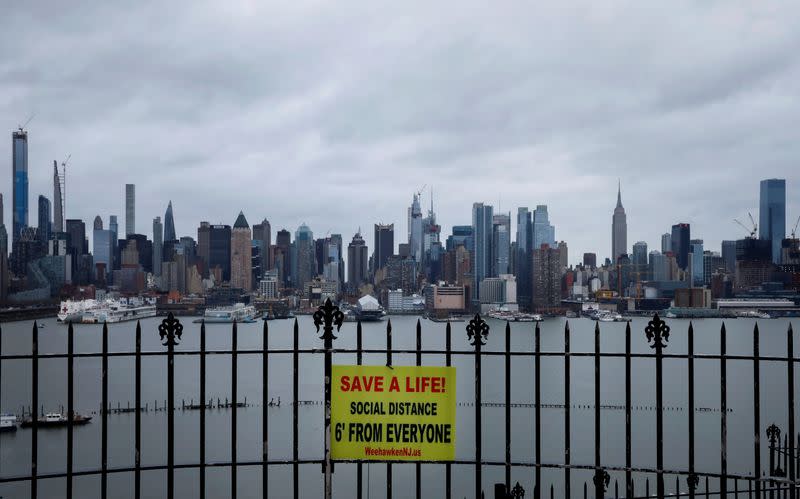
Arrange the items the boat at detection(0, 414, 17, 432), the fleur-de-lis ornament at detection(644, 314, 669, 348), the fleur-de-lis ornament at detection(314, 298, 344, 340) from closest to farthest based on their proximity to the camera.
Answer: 1. the fleur-de-lis ornament at detection(644, 314, 669, 348)
2. the fleur-de-lis ornament at detection(314, 298, 344, 340)
3. the boat at detection(0, 414, 17, 432)

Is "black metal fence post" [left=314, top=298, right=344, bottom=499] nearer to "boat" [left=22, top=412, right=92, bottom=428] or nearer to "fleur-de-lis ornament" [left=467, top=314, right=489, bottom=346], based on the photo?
"fleur-de-lis ornament" [left=467, top=314, right=489, bottom=346]

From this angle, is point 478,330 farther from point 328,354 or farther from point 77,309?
point 77,309

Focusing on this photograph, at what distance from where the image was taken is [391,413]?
305 inches

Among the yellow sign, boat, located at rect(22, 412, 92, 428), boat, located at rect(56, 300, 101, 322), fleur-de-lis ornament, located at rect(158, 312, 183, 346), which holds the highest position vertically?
fleur-de-lis ornament, located at rect(158, 312, 183, 346)

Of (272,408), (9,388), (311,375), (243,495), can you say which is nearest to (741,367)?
(311,375)

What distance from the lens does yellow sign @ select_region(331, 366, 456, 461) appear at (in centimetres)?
771

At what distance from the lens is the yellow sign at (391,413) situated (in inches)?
304

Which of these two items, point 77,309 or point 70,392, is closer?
point 70,392

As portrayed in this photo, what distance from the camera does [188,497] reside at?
120ft

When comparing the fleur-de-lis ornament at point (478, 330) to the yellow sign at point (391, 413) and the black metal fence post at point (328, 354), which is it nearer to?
the yellow sign at point (391, 413)

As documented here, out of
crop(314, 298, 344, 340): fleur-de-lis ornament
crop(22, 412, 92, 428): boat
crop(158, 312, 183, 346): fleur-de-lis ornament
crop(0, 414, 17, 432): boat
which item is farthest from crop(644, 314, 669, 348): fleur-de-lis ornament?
crop(0, 414, 17, 432): boat

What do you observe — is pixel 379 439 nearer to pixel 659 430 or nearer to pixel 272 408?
pixel 659 430

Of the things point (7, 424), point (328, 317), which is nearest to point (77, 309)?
point (7, 424)

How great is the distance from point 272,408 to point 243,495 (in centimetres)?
2363
